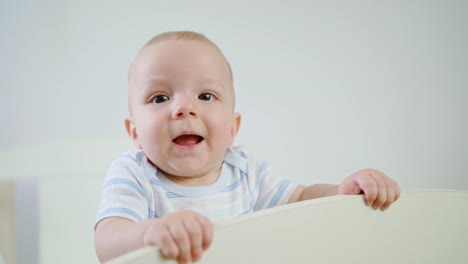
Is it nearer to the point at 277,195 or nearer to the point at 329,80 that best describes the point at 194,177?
the point at 277,195

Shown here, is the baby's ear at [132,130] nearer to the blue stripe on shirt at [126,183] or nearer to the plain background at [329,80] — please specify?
the blue stripe on shirt at [126,183]

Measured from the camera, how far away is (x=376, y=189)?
1.70 ft

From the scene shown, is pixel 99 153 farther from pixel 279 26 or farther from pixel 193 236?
pixel 193 236

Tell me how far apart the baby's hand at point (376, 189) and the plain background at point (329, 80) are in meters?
0.65

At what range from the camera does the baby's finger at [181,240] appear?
323 millimetres

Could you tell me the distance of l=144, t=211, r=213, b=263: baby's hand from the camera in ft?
1.06

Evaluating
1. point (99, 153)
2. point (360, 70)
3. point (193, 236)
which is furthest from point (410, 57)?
point (193, 236)

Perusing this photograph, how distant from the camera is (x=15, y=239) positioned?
1.03 meters

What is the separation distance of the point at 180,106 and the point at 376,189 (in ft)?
0.83

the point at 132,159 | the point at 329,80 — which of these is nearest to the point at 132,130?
the point at 132,159

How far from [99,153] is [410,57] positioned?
79 cm

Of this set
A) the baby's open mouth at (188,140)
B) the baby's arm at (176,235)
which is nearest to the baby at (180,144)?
the baby's open mouth at (188,140)

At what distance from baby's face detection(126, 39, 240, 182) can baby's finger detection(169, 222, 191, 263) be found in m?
0.27

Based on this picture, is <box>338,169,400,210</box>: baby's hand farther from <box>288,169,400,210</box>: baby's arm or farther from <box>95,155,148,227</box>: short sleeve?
<box>95,155,148,227</box>: short sleeve
